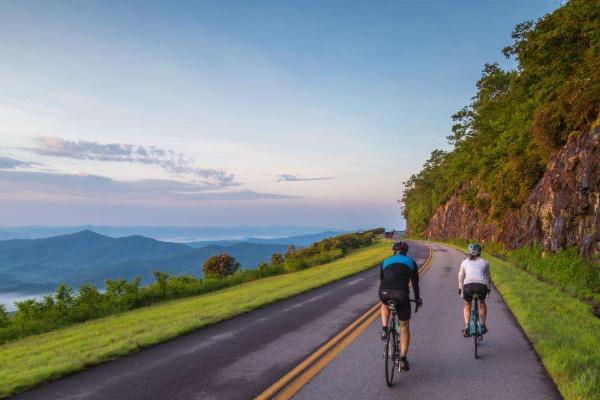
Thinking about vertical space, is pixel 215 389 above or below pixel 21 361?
above

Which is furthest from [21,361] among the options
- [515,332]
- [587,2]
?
[587,2]

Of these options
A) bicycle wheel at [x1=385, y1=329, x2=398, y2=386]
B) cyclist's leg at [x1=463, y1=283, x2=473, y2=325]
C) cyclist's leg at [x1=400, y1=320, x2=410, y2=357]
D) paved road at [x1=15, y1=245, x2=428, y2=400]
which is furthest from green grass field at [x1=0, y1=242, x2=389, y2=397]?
cyclist's leg at [x1=463, y1=283, x2=473, y2=325]

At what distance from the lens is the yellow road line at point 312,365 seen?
6.07m

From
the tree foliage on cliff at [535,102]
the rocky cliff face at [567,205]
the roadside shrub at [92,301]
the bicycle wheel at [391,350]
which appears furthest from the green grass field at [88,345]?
the tree foliage on cliff at [535,102]

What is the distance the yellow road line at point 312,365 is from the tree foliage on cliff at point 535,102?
17743mm

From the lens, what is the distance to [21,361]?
8.88 m

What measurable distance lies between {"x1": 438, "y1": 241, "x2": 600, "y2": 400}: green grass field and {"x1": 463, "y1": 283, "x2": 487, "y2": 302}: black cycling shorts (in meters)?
1.44

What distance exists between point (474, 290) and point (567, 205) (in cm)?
1591

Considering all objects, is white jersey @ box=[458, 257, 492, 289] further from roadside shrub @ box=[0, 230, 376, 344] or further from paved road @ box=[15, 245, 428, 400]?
roadside shrub @ box=[0, 230, 376, 344]

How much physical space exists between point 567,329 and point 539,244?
56.8ft

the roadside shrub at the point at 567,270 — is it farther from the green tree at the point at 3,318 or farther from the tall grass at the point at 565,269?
the green tree at the point at 3,318

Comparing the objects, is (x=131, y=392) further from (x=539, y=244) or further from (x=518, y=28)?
(x=518, y=28)

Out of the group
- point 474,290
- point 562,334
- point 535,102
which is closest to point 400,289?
point 474,290

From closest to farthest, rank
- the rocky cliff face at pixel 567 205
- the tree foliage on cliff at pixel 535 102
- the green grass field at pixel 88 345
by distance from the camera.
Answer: the green grass field at pixel 88 345
the rocky cliff face at pixel 567 205
the tree foliage on cliff at pixel 535 102
